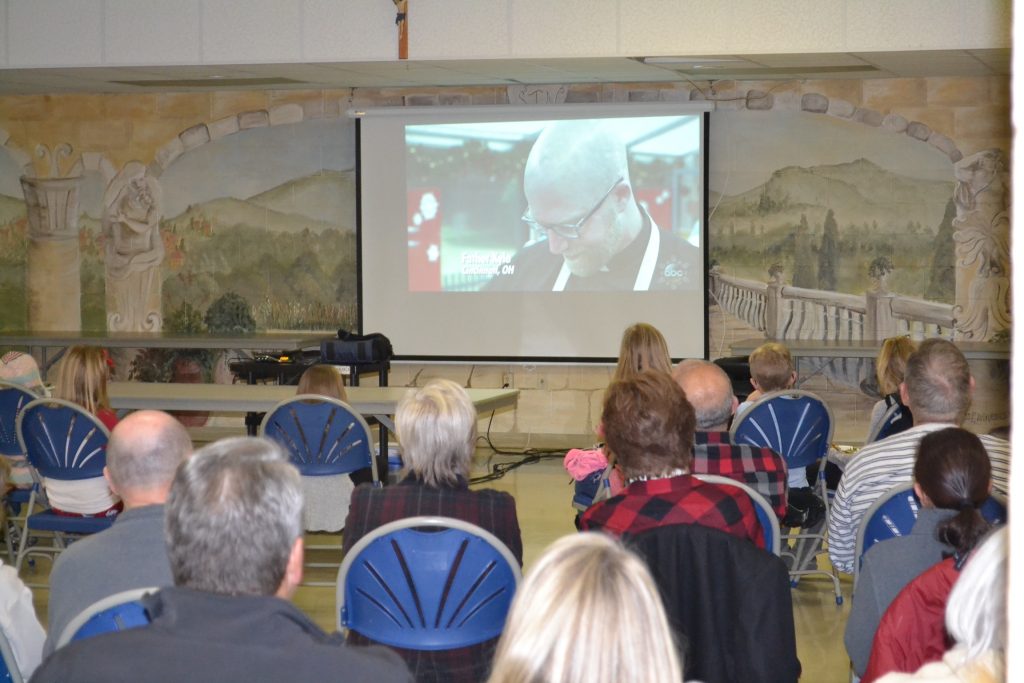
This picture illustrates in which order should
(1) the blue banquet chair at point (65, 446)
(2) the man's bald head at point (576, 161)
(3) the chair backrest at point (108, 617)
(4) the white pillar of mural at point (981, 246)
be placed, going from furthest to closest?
(2) the man's bald head at point (576, 161) → (4) the white pillar of mural at point (981, 246) → (1) the blue banquet chair at point (65, 446) → (3) the chair backrest at point (108, 617)

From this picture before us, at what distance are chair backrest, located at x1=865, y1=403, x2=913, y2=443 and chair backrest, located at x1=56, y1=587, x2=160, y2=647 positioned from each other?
122 inches

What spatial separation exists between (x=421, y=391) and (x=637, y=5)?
496cm

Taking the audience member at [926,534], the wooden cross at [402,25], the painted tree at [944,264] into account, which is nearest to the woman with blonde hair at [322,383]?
the wooden cross at [402,25]

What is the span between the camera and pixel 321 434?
16.1 feet

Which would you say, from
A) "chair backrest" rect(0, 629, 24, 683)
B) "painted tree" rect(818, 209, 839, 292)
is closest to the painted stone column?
"painted tree" rect(818, 209, 839, 292)

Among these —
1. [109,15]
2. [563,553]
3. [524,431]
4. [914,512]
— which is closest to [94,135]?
[109,15]

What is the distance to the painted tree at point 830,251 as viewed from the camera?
8.55m

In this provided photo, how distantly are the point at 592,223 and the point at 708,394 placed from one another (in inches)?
195

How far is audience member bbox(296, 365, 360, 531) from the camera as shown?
5062mm

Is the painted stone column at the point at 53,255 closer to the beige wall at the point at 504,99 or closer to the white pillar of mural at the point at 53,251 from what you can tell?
the white pillar of mural at the point at 53,251

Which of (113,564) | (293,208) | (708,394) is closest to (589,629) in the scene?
(113,564)

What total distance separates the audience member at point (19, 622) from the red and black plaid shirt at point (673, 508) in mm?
1214

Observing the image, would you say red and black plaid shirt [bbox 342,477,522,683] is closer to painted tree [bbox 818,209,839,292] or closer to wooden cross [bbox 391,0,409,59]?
wooden cross [bbox 391,0,409,59]

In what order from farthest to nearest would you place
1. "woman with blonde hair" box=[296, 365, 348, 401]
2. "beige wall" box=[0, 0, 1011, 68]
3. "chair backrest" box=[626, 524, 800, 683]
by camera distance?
"beige wall" box=[0, 0, 1011, 68] < "woman with blonde hair" box=[296, 365, 348, 401] < "chair backrest" box=[626, 524, 800, 683]
